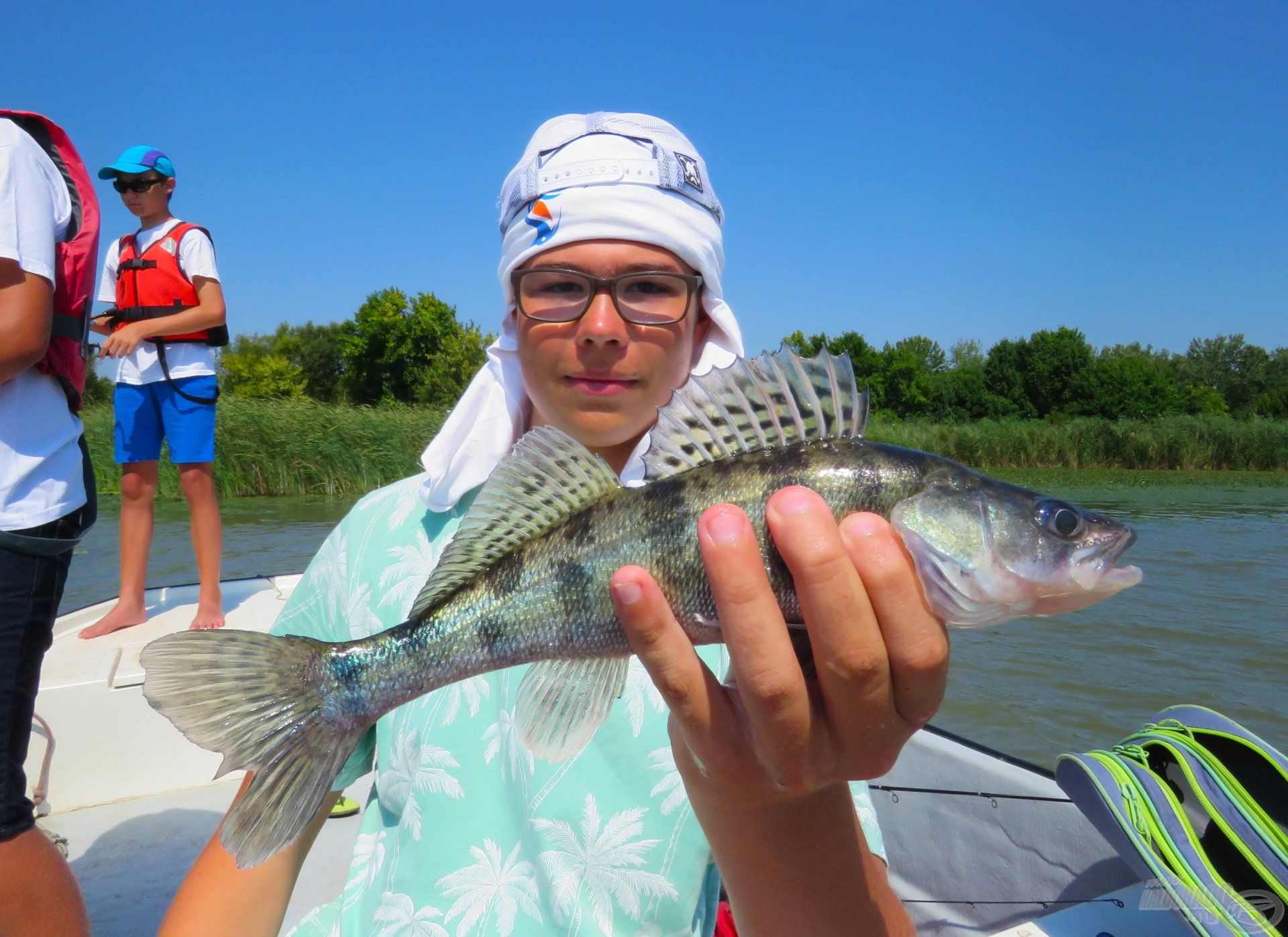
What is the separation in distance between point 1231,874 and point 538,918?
183 centimetres

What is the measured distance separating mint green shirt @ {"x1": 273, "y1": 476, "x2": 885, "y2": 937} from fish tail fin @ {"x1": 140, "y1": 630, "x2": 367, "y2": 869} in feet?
1.55

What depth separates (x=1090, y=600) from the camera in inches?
58.0

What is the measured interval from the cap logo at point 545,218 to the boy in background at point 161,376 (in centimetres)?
342

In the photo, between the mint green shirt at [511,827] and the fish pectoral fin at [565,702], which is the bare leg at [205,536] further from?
the fish pectoral fin at [565,702]

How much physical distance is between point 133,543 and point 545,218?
3841mm

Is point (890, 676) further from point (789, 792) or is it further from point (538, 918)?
point (538, 918)

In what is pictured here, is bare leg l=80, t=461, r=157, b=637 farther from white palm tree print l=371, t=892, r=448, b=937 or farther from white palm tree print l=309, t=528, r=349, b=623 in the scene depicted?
white palm tree print l=371, t=892, r=448, b=937

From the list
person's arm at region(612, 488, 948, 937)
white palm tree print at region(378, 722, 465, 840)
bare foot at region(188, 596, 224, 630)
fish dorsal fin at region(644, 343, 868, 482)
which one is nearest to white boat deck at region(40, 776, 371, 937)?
bare foot at region(188, 596, 224, 630)

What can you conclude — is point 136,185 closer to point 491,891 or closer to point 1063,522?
point 491,891

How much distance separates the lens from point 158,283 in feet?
16.9

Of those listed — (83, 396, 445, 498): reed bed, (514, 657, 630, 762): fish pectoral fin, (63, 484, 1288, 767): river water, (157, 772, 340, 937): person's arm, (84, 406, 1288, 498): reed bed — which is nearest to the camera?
(514, 657, 630, 762): fish pectoral fin

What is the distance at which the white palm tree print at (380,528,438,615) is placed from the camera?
217 centimetres

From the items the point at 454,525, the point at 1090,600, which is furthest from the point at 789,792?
the point at 454,525

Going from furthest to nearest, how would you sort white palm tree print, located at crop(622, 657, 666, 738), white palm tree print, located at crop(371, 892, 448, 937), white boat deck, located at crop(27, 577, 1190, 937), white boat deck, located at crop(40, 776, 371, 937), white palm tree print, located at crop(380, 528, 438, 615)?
white boat deck, located at crop(40, 776, 371, 937), white boat deck, located at crop(27, 577, 1190, 937), white palm tree print, located at crop(380, 528, 438, 615), white palm tree print, located at crop(622, 657, 666, 738), white palm tree print, located at crop(371, 892, 448, 937)
